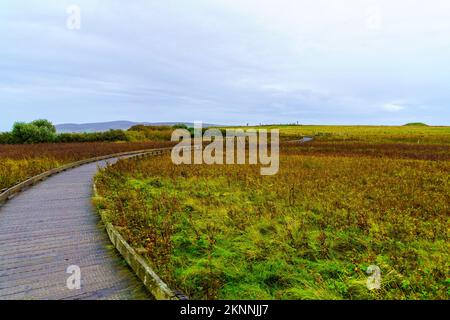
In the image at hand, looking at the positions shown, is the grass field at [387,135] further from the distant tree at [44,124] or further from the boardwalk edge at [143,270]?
the boardwalk edge at [143,270]

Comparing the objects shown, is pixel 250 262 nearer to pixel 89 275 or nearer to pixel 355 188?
pixel 89 275

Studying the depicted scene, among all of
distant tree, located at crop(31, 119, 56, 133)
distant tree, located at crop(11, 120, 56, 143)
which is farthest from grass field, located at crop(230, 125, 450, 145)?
distant tree, located at crop(11, 120, 56, 143)

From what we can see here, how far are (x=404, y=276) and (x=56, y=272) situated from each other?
20.7ft

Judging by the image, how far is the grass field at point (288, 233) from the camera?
6.12 m

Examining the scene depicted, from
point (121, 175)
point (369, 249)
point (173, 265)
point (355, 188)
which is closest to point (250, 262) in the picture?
point (173, 265)

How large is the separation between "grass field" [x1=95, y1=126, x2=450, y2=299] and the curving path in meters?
0.59

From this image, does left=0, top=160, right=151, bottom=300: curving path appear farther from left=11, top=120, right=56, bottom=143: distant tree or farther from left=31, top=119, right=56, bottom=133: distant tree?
left=31, top=119, right=56, bottom=133: distant tree

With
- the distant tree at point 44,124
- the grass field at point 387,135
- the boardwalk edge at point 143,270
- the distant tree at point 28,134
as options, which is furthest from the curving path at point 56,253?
the grass field at point 387,135

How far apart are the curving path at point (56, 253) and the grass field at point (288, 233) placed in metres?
0.59

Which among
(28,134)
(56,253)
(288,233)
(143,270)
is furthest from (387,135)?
(143,270)

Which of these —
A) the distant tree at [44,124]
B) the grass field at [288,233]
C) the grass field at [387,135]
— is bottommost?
the grass field at [288,233]

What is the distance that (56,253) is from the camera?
6832mm
